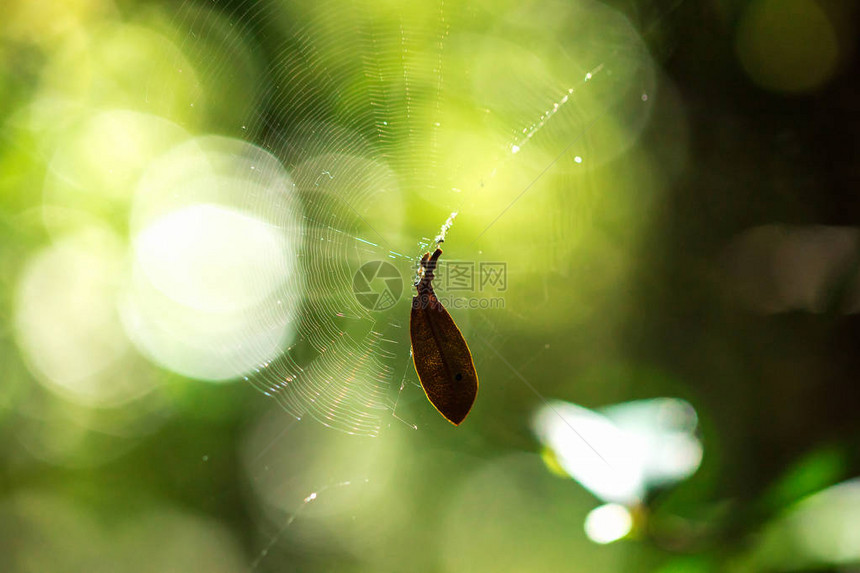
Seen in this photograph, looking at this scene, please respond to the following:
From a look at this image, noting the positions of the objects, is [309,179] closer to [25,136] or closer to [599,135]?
[599,135]

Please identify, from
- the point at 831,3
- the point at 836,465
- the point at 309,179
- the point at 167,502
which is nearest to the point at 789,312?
the point at 836,465

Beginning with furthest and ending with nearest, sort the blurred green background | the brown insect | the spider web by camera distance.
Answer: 1. the spider web
2. the blurred green background
3. the brown insect

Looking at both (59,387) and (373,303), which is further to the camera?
(59,387)

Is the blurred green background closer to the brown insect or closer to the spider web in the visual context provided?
the spider web

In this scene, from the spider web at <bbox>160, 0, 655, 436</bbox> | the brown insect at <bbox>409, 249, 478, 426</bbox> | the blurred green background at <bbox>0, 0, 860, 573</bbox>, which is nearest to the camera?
the brown insect at <bbox>409, 249, 478, 426</bbox>

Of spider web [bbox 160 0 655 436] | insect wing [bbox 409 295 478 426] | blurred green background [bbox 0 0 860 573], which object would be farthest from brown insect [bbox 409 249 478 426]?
spider web [bbox 160 0 655 436]

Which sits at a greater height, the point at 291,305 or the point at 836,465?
the point at 836,465

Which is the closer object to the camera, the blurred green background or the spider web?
the blurred green background
